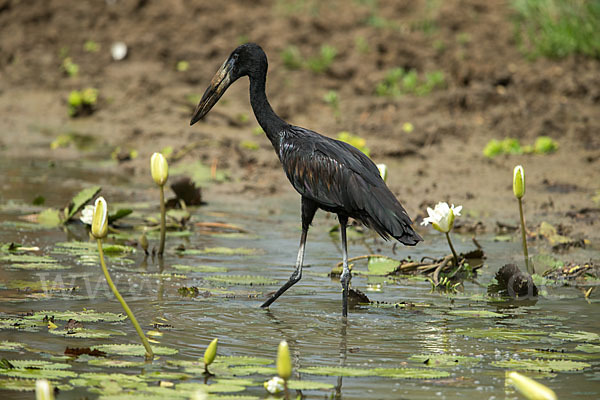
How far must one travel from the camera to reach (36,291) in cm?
570

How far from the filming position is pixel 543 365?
4418mm

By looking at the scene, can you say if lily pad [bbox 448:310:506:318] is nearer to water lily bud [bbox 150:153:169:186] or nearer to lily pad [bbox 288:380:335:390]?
lily pad [bbox 288:380:335:390]

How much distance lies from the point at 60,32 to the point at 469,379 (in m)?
12.1

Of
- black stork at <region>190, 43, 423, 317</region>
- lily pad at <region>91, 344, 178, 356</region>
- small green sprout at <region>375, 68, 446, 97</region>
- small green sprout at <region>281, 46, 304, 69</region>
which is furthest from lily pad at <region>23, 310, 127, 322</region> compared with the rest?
small green sprout at <region>281, 46, 304, 69</region>

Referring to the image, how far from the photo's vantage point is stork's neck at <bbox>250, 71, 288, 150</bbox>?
6.02 meters

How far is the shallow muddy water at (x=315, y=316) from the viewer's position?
4.24 m

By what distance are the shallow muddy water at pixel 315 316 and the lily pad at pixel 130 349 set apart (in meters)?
0.04

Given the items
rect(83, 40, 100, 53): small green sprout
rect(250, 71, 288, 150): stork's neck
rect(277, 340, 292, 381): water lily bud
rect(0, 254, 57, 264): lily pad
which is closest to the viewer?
rect(277, 340, 292, 381): water lily bud

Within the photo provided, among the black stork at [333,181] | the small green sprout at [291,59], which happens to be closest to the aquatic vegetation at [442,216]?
the black stork at [333,181]

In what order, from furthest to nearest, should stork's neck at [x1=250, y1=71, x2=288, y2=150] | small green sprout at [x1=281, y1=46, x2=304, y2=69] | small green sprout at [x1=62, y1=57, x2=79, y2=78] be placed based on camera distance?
small green sprout at [x1=62, y1=57, x2=79, y2=78] → small green sprout at [x1=281, y1=46, x2=304, y2=69] → stork's neck at [x1=250, y1=71, x2=288, y2=150]

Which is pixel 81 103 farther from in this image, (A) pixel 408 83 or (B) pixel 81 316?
(B) pixel 81 316

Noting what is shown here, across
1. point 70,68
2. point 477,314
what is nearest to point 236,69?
point 477,314

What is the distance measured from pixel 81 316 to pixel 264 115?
175 cm

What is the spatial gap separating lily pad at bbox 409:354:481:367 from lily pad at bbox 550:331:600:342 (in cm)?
64
